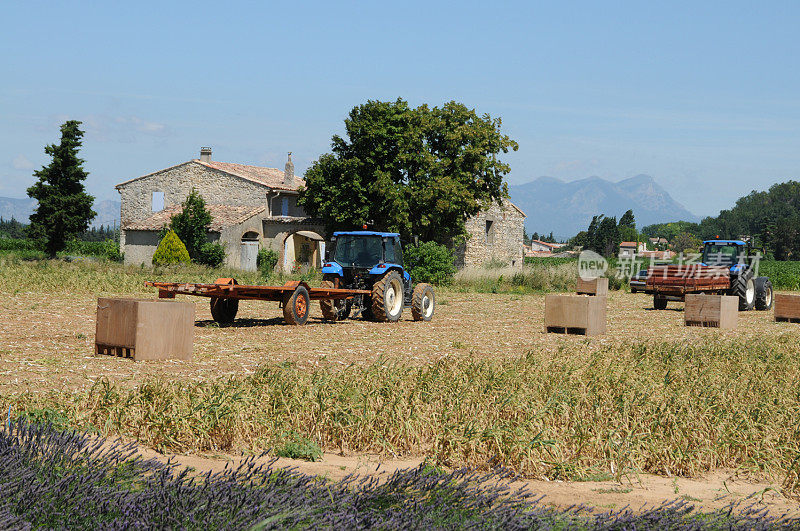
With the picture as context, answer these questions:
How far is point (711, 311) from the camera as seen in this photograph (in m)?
18.1

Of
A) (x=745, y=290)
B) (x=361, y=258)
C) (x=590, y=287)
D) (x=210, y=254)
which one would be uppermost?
(x=361, y=258)

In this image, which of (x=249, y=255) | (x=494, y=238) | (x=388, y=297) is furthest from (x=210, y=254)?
(x=388, y=297)

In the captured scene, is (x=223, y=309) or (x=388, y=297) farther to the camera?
(x=388, y=297)

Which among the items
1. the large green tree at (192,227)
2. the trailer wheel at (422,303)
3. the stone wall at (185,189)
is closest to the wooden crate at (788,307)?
the trailer wheel at (422,303)

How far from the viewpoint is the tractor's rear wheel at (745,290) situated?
940 inches

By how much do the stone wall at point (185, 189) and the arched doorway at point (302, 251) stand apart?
2598mm

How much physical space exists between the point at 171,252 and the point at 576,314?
23.3m

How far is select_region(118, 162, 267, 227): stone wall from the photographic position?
42562 millimetres

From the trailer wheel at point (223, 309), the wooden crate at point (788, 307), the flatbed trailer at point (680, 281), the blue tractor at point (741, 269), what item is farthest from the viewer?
the blue tractor at point (741, 269)

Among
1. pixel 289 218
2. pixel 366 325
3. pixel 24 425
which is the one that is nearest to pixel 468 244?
pixel 289 218

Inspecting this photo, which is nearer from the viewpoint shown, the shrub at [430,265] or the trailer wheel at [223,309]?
the trailer wheel at [223,309]

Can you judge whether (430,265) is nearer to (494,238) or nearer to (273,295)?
(494,238)

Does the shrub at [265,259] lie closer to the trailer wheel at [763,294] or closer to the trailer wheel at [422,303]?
the trailer wheel at [763,294]

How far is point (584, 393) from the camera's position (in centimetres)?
729
